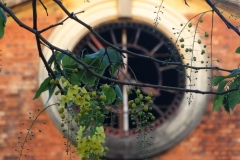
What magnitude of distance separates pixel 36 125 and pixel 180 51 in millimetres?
1455

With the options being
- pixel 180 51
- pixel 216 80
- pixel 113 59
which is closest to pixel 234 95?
pixel 216 80

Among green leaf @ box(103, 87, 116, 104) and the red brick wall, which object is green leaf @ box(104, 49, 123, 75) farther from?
the red brick wall

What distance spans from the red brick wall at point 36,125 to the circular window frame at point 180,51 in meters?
0.08

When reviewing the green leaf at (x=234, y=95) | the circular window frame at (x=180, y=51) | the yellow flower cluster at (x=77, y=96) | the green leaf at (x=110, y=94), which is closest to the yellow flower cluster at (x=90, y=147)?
the yellow flower cluster at (x=77, y=96)

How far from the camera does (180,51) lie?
265 inches

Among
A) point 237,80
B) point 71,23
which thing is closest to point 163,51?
point 71,23

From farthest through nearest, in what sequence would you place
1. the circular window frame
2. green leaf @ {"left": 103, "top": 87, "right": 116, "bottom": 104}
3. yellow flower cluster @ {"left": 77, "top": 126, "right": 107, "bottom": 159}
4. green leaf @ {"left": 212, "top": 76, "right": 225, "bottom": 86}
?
the circular window frame, green leaf @ {"left": 212, "top": 76, "right": 225, "bottom": 86}, green leaf @ {"left": 103, "top": 87, "right": 116, "bottom": 104}, yellow flower cluster @ {"left": 77, "top": 126, "right": 107, "bottom": 159}

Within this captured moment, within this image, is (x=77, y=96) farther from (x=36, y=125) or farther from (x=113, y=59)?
(x=36, y=125)

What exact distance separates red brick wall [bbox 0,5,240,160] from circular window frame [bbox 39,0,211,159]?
8 cm

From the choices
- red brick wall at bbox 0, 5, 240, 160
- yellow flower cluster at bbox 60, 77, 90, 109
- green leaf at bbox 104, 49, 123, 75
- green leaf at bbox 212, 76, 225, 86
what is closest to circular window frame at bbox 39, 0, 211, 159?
red brick wall at bbox 0, 5, 240, 160

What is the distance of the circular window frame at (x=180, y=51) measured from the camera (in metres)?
6.65

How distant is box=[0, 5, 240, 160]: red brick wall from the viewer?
667cm

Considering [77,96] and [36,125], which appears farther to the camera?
[36,125]

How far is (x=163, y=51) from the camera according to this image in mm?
6855
